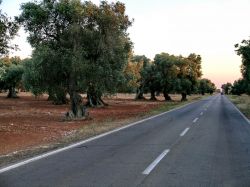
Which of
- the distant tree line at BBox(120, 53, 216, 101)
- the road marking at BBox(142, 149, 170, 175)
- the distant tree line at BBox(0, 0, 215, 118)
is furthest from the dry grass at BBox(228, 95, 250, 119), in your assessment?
the road marking at BBox(142, 149, 170, 175)

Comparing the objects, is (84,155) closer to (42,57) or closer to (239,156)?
(239,156)

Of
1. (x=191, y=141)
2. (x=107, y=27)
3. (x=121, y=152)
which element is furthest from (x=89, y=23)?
(x=121, y=152)

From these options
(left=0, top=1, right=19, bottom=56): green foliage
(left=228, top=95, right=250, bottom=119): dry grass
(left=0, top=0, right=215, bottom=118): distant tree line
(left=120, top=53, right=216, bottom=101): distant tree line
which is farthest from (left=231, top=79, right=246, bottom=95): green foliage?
(left=0, top=1, right=19, bottom=56): green foliage

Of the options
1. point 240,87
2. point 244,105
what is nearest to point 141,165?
point 244,105

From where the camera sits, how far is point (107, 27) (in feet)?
89.0

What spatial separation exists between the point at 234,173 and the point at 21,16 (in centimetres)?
2010

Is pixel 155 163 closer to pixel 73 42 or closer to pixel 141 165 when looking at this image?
pixel 141 165

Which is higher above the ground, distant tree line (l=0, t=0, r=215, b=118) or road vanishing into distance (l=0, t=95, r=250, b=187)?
Answer: distant tree line (l=0, t=0, r=215, b=118)

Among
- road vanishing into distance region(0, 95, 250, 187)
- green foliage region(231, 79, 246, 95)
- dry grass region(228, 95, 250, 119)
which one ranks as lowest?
road vanishing into distance region(0, 95, 250, 187)

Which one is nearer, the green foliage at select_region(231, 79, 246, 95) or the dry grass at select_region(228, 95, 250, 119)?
the dry grass at select_region(228, 95, 250, 119)

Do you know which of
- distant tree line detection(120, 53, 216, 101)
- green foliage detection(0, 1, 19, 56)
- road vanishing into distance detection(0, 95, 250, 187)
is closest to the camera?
road vanishing into distance detection(0, 95, 250, 187)

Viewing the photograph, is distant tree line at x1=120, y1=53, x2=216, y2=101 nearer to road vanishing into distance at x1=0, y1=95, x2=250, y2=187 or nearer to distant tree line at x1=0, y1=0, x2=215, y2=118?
distant tree line at x1=0, y1=0, x2=215, y2=118

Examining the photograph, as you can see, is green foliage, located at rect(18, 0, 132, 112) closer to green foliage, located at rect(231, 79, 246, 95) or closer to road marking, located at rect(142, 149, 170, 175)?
road marking, located at rect(142, 149, 170, 175)

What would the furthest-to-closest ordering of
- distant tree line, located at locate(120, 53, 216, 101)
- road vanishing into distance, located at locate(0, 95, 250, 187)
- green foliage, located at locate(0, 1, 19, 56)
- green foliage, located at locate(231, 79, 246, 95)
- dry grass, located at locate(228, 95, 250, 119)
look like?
green foliage, located at locate(231, 79, 246, 95) < distant tree line, located at locate(120, 53, 216, 101) < dry grass, located at locate(228, 95, 250, 119) < green foliage, located at locate(0, 1, 19, 56) < road vanishing into distance, located at locate(0, 95, 250, 187)
